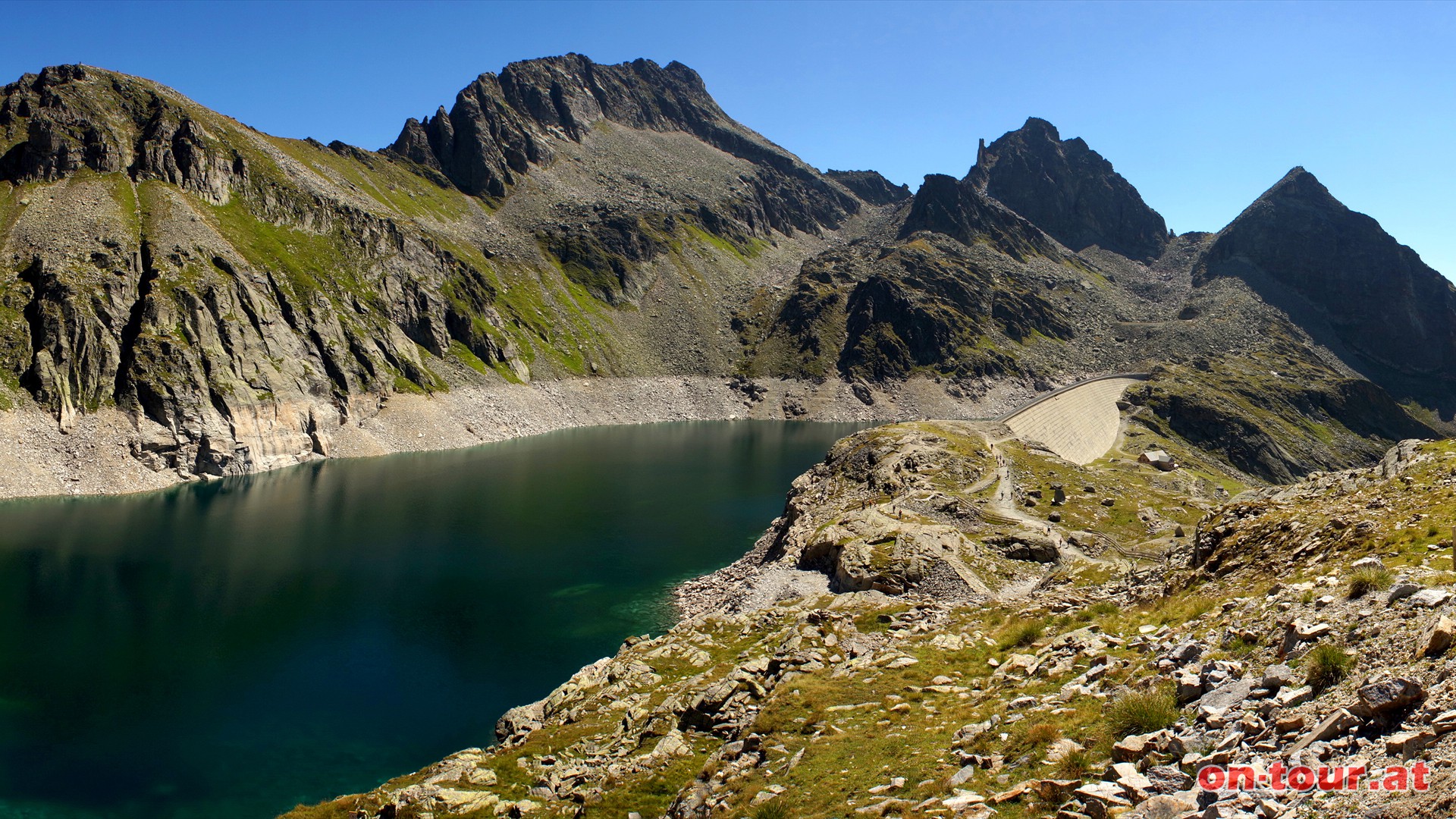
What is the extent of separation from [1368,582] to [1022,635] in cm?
1107

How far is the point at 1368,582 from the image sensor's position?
14867mm

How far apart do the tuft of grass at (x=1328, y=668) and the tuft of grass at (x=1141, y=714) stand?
2.20m

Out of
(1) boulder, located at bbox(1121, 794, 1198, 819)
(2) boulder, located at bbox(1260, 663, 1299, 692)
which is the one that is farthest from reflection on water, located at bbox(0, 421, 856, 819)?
(2) boulder, located at bbox(1260, 663, 1299, 692)

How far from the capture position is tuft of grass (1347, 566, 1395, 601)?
14.7 meters

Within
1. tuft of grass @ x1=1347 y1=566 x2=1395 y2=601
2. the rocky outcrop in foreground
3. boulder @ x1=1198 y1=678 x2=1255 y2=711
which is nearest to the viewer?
the rocky outcrop in foreground

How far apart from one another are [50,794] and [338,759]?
1145 cm

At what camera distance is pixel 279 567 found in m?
64.7

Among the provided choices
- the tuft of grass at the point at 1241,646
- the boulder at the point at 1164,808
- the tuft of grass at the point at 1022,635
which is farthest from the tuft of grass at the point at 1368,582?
the tuft of grass at the point at 1022,635

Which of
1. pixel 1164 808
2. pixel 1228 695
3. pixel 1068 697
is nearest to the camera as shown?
pixel 1164 808

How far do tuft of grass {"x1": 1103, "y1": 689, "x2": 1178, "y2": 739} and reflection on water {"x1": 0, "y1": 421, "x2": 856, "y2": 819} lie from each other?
3381 centimetres

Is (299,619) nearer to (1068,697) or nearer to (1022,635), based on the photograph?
(1022,635)

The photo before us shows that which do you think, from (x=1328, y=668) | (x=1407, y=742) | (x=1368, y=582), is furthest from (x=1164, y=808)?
Result: (x=1368, y=582)

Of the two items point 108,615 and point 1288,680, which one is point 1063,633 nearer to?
point 1288,680

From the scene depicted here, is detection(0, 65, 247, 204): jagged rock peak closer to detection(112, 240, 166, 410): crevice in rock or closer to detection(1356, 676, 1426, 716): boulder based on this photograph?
detection(112, 240, 166, 410): crevice in rock
